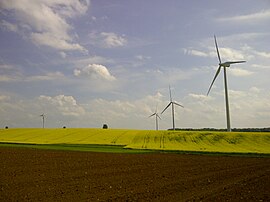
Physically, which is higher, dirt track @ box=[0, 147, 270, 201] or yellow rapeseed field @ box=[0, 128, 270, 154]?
yellow rapeseed field @ box=[0, 128, 270, 154]

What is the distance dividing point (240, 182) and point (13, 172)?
14686mm

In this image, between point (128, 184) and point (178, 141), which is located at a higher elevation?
point (178, 141)

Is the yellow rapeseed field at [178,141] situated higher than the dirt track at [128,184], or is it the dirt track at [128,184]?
the yellow rapeseed field at [178,141]

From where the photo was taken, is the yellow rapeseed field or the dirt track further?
the yellow rapeseed field

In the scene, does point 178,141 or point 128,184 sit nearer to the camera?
point 128,184

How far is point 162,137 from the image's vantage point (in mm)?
63562

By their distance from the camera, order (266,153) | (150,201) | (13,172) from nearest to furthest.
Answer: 1. (150,201)
2. (13,172)
3. (266,153)

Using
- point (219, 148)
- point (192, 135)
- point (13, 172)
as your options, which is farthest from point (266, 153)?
point (13, 172)

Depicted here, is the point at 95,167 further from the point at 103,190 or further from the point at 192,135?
the point at 192,135

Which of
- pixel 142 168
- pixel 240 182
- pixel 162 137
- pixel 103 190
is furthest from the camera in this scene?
pixel 162 137

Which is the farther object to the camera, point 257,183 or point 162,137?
point 162,137

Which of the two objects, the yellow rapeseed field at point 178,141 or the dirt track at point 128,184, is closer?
the dirt track at point 128,184

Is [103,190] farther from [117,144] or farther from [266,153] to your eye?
[117,144]

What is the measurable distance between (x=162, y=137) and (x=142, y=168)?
37.1 metres
